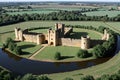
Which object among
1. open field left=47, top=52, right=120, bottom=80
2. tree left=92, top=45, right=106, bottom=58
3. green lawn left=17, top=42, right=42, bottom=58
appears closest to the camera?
open field left=47, top=52, right=120, bottom=80

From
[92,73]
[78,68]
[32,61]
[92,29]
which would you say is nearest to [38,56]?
[32,61]

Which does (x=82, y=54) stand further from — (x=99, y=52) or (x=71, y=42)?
(x=71, y=42)

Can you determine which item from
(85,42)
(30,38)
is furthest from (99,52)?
(30,38)

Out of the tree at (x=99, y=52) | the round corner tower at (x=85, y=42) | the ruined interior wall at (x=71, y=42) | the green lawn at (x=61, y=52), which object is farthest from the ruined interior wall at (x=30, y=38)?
the tree at (x=99, y=52)

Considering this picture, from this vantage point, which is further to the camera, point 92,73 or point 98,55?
point 98,55

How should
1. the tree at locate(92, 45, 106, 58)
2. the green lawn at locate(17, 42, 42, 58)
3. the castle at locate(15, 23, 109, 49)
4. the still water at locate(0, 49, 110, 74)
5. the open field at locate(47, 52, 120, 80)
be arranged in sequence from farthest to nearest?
the castle at locate(15, 23, 109, 49) < the green lawn at locate(17, 42, 42, 58) < the tree at locate(92, 45, 106, 58) < the still water at locate(0, 49, 110, 74) < the open field at locate(47, 52, 120, 80)

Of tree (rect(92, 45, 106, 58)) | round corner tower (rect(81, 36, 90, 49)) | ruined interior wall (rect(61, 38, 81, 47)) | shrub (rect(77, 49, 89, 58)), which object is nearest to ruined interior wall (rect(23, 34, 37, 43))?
ruined interior wall (rect(61, 38, 81, 47))

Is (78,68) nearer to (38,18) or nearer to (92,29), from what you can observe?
(92,29)

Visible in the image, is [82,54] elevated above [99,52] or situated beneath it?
situated beneath

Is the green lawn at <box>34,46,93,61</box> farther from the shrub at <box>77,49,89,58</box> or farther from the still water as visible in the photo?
the still water
